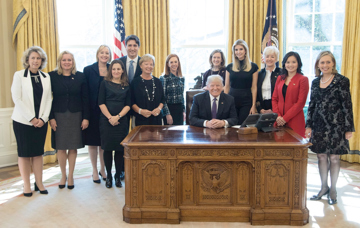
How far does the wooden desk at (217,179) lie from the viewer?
324 cm

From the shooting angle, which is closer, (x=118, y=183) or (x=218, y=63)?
(x=118, y=183)

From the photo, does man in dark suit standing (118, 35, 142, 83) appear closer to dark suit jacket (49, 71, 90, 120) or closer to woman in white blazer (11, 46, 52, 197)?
dark suit jacket (49, 71, 90, 120)

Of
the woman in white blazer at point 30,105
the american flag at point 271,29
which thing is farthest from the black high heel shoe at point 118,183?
the american flag at point 271,29

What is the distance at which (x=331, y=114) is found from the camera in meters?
3.76

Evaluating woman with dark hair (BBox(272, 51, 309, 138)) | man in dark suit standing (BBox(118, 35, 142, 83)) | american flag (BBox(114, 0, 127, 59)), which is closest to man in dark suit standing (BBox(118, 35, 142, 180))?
man in dark suit standing (BBox(118, 35, 142, 83))

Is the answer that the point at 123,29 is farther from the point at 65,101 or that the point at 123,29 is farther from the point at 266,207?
the point at 266,207

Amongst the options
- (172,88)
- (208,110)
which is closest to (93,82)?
(172,88)

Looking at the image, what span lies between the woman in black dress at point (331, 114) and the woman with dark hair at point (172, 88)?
5.47ft

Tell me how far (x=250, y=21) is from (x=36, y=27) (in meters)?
3.42

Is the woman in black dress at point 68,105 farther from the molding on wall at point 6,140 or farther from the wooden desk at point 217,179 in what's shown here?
the molding on wall at point 6,140

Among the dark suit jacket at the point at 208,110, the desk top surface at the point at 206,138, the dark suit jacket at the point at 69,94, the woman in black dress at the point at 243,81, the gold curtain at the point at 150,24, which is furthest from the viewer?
the gold curtain at the point at 150,24

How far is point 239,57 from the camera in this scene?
453cm

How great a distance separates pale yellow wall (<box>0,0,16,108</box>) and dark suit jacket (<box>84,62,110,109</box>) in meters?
1.93

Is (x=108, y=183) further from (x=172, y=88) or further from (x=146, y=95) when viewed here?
(x=172, y=88)
